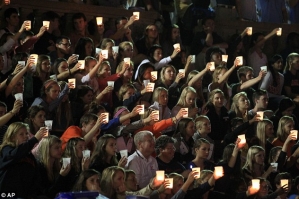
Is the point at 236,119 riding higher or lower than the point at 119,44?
lower

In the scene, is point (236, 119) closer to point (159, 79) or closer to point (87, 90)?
point (159, 79)

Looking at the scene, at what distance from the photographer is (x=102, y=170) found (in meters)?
11.2

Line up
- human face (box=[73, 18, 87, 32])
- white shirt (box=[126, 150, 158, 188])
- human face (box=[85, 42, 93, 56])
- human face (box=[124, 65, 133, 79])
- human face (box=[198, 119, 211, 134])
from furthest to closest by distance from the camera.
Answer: human face (box=[73, 18, 87, 32]) < human face (box=[85, 42, 93, 56]) < human face (box=[124, 65, 133, 79]) < human face (box=[198, 119, 211, 134]) < white shirt (box=[126, 150, 158, 188])

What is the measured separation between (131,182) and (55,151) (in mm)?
946

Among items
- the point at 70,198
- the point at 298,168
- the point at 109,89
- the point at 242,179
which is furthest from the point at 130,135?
the point at 70,198

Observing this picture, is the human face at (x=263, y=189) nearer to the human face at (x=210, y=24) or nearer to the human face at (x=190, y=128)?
the human face at (x=190, y=128)

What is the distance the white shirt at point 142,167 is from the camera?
11727 mm

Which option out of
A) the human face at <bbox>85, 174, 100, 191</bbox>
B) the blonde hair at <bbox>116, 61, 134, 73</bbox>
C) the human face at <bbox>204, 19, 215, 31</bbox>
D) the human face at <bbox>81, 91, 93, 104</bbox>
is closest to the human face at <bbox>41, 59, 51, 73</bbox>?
the human face at <bbox>81, 91, 93, 104</bbox>

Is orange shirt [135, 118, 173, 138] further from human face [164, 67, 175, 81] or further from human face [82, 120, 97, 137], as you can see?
human face [164, 67, 175, 81]

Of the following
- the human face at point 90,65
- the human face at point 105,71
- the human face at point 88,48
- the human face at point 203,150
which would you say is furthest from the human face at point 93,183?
the human face at point 88,48

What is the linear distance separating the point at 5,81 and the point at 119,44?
9.92 ft

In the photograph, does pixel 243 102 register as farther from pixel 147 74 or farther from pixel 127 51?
pixel 127 51

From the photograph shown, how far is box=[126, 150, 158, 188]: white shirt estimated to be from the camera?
1173cm

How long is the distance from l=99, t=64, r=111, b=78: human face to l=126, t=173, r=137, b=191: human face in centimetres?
287
